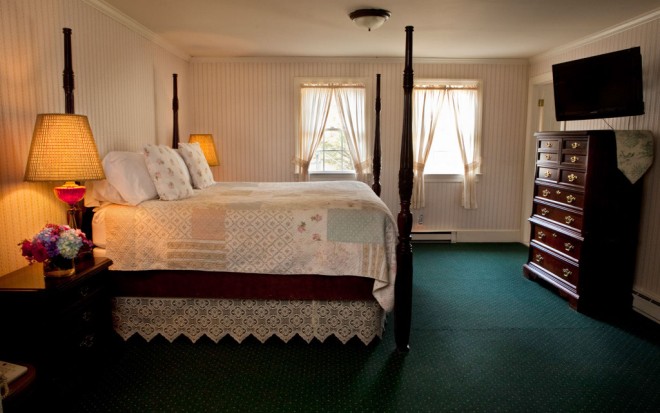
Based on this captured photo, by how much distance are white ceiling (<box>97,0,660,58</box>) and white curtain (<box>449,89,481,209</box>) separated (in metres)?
0.57

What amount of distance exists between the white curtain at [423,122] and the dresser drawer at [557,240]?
5.72 feet

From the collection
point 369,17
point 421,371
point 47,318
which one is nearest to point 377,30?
point 369,17

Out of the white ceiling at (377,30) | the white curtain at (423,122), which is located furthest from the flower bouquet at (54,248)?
the white curtain at (423,122)

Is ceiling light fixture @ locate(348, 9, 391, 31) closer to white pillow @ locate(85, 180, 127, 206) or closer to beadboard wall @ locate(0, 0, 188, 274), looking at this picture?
beadboard wall @ locate(0, 0, 188, 274)

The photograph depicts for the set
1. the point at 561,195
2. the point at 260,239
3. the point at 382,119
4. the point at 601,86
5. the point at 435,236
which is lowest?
the point at 435,236

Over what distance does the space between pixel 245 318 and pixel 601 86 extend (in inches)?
134

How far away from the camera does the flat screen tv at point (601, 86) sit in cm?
339

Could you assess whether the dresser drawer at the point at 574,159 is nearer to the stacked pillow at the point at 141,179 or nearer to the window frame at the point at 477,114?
the window frame at the point at 477,114

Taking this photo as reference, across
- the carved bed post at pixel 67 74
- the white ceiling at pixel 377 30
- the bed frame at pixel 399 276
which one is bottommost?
the bed frame at pixel 399 276

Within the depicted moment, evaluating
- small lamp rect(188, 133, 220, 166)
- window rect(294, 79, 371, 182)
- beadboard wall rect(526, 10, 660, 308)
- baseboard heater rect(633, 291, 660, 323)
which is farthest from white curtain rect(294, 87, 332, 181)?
baseboard heater rect(633, 291, 660, 323)

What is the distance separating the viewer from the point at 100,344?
2660 mm

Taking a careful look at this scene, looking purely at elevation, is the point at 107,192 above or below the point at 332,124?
below

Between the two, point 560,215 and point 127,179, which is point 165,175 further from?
point 560,215

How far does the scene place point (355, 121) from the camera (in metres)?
5.62
